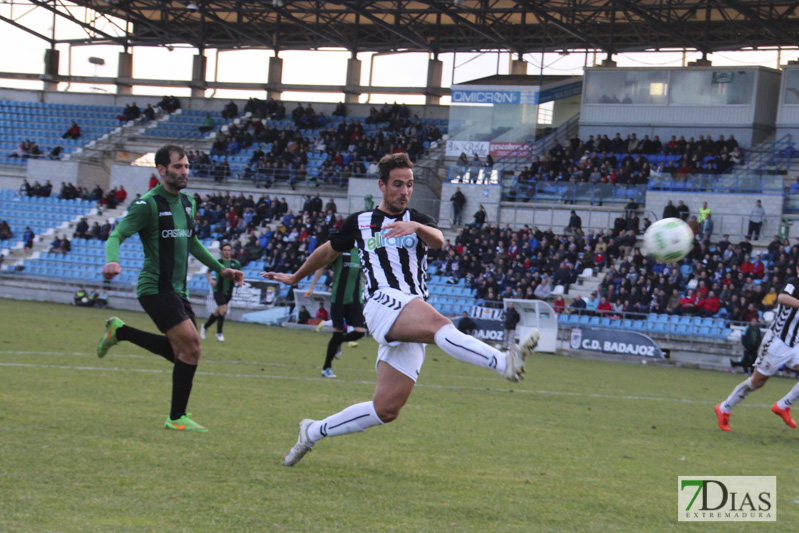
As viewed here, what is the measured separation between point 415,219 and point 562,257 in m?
22.7

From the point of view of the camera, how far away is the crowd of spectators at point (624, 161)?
3144 centimetres

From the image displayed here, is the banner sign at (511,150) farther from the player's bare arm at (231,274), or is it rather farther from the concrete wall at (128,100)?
the player's bare arm at (231,274)

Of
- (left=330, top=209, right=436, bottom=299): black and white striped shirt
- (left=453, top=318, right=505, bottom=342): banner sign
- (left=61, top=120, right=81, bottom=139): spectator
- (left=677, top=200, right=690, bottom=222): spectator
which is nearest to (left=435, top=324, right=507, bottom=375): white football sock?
(left=330, top=209, right=436, bottom=299): black and white striped shirt

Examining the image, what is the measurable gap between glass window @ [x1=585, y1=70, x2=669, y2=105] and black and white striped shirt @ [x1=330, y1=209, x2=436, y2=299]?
1274 inches

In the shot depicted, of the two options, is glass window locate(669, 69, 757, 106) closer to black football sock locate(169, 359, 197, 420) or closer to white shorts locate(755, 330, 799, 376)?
white shorts locate(755, 330, 799, 376)

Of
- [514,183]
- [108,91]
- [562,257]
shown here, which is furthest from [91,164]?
[562,257]

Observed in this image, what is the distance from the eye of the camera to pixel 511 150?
37.5m

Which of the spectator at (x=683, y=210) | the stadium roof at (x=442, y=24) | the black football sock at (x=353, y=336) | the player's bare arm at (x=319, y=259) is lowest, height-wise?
the black football sock at (x=353, y=336)

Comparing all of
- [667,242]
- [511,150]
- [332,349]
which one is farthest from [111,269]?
[511,150]

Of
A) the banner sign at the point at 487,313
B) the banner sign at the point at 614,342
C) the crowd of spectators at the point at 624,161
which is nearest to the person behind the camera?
the banner sign at the point at 614,342

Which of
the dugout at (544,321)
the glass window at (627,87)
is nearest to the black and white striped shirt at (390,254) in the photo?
the dugout at (544,321)

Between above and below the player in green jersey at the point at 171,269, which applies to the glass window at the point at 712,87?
above

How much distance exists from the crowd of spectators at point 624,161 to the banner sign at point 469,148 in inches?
74.1

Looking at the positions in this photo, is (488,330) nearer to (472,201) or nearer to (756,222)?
(472,201)
